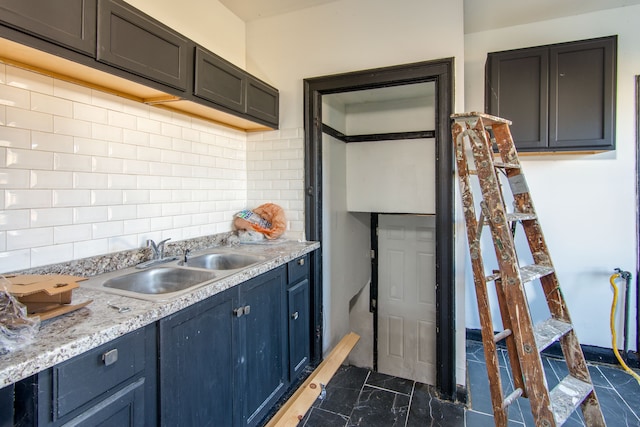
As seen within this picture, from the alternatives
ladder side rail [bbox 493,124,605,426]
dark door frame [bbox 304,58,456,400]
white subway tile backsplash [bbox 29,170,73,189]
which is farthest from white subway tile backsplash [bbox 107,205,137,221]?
ladder side rail [bbox 493,124,605,426]

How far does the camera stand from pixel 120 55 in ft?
4.67

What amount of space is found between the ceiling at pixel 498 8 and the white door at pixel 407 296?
1.85 meters

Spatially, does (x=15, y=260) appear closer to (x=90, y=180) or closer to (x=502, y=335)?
(x=90, y=180)

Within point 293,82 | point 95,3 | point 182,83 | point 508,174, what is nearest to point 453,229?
point 508,174

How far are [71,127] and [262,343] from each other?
1454 millimetres

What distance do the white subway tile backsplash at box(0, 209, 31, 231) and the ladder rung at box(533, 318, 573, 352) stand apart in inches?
87.5

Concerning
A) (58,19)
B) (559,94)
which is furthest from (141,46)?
(559,94)

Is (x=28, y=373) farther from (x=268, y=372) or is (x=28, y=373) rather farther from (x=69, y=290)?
(x=268, y=372)

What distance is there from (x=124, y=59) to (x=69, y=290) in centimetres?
100

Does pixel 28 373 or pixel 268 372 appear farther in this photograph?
pixel 268 372

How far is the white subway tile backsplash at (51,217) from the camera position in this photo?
4.59 feet

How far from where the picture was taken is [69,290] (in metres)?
1.11

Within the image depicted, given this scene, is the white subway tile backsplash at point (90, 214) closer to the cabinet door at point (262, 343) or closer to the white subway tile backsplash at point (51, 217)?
the white subway tile backsplash at point (51, 217)

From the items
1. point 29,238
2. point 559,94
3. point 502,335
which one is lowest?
point 502,335
